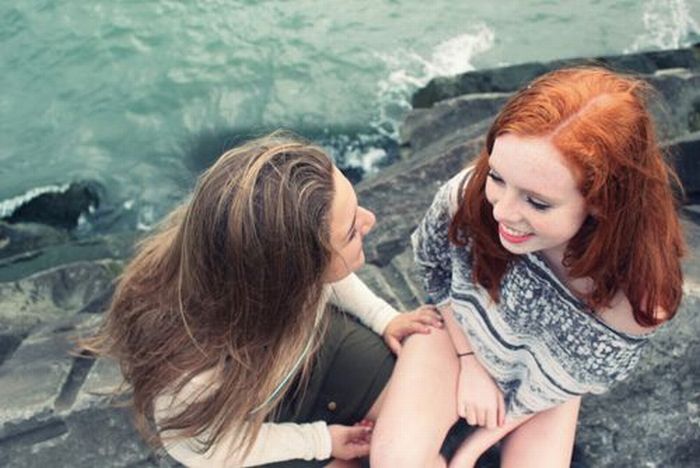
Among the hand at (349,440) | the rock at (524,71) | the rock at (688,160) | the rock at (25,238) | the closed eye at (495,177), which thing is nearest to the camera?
the closed eye at (495,177)

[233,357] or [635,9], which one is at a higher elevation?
[233,357]

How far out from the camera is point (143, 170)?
6.76 metres

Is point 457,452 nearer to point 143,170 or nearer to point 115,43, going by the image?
point 143,170

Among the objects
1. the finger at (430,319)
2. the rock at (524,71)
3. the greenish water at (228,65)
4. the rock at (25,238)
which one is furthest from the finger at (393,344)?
the rock at (524,71)

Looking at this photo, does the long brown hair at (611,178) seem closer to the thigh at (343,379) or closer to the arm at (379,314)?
the arm at (379,314)

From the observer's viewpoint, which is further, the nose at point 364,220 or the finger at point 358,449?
the finger at point 358,449

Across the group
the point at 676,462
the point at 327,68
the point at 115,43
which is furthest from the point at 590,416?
the point at 115,43

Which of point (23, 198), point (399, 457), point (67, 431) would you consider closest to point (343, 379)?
point (399, 457)

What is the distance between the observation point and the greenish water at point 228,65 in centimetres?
689

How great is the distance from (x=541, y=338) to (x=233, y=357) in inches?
36.7

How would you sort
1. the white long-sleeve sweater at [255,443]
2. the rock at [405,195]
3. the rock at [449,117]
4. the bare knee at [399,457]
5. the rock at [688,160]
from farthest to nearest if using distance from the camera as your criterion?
the rock at [449,117] < the rock at [405,195] < the rock at [688,160] < the bare knee at [399,457] < the white long-sleeve sweater at [255,443]

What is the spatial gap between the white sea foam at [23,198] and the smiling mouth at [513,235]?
5.27 m

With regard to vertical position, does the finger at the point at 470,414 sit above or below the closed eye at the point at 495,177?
below

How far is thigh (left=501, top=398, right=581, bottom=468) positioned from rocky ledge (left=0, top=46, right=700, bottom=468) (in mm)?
263
